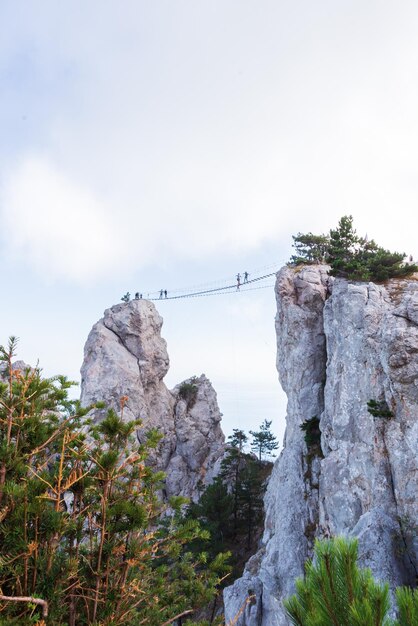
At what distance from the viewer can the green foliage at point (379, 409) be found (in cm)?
2104

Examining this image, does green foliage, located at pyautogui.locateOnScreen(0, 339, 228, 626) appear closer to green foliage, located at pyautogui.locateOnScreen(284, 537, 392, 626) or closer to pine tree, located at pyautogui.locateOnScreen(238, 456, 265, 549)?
green foliage, located at pyautogui.locateOnScreen(284, 537, 392, 626)

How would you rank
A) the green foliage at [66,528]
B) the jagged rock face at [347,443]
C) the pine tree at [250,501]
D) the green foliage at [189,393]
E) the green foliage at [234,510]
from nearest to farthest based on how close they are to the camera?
the green foliage at [66,528] → the jagged rock face at [347,443] → the green foliage at [234,510] → the pine tree at [250,501] → the green foliage at [189,393]

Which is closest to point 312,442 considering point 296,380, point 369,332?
point 296,380

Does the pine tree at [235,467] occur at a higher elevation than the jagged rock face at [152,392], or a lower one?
lower

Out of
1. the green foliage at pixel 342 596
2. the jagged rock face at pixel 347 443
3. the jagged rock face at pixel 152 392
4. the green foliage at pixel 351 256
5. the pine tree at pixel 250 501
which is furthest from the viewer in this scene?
the jagged rock face at pixel 152 392

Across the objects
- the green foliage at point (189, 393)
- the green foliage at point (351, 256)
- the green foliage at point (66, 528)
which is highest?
the green foliage at point (351, 256)

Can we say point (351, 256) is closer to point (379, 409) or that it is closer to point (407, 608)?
point (379, 409)

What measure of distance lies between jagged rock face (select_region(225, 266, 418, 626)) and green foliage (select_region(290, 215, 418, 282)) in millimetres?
1118

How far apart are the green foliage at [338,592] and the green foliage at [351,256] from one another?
26451 millimetres

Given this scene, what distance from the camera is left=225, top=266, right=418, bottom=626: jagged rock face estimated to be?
Answer: 18859 millimetres

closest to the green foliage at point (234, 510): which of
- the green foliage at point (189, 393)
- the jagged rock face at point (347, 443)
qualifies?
the jagged rock face at point (347, 443)

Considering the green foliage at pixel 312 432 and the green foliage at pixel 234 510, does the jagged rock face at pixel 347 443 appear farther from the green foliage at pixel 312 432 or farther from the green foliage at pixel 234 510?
the green foliage at pixel 234 510

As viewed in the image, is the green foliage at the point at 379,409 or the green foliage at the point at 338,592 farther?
the green foliage at the point at 379,409

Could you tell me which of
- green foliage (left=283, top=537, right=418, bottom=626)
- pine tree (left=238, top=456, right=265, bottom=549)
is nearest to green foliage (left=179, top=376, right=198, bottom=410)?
pine tree (left=238, top=456, right=265, bottom=549)
